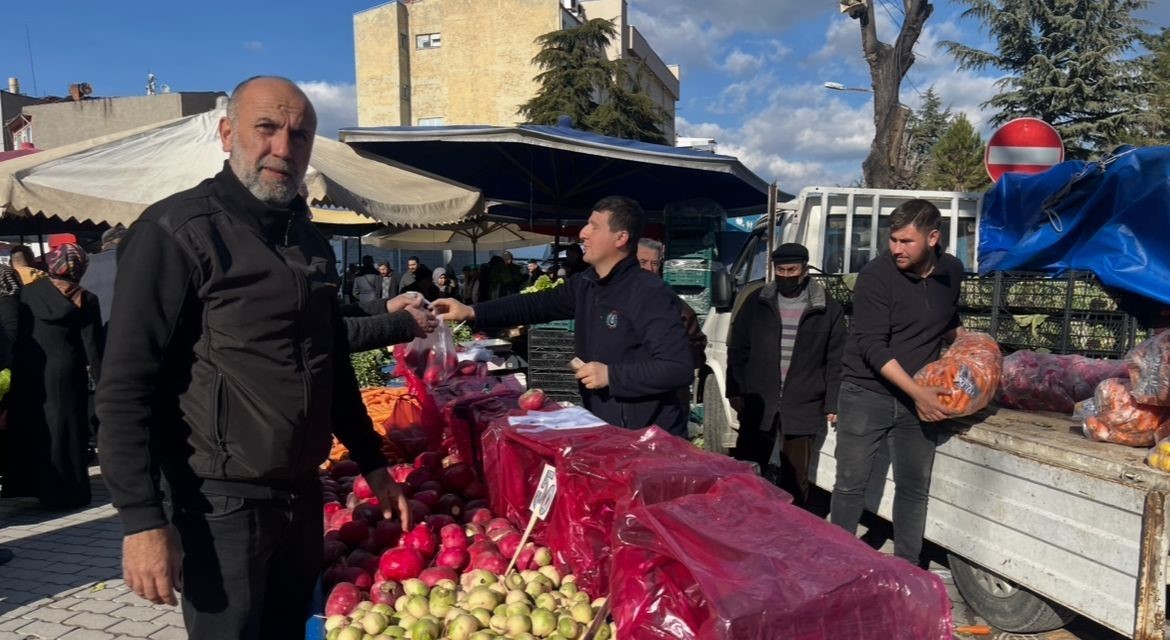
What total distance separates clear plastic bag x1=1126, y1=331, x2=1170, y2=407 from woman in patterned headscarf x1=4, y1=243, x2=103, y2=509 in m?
6.68

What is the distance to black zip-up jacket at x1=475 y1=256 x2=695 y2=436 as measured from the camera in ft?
10.1

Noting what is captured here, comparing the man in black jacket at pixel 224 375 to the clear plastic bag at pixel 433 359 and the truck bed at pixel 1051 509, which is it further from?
the truck bed at pixel 1051 509

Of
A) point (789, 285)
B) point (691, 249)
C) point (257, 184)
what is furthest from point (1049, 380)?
point (691, 249)

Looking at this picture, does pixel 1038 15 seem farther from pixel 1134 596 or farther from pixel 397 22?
pixel 1134 596

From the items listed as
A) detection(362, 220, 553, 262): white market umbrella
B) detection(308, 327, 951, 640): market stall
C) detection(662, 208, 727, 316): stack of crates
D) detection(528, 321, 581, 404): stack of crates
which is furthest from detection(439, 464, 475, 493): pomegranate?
detection(362, 220, 553, 262): white market umbrella

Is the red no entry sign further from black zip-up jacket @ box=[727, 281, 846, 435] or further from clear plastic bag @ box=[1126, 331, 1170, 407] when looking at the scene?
clear plastic bag @ box=[1126, 331, 1170, 407]

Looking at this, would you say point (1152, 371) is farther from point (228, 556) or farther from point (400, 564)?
point (228, 556)

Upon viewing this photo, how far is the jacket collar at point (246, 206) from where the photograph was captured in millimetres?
1939

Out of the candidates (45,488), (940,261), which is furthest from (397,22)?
(940,261)

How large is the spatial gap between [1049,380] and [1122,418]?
3.28 ft

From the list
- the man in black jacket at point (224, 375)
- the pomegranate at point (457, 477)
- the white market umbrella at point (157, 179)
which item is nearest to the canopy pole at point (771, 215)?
the white market umbrella at point (157, 179)

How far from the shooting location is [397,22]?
38.9 m

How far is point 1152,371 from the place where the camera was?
10.4 feet

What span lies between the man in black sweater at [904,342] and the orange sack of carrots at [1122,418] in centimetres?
71
